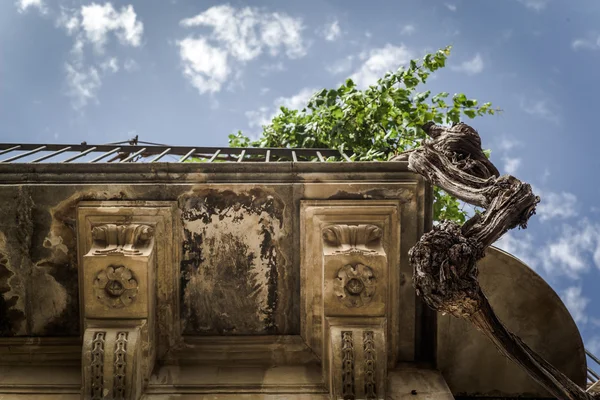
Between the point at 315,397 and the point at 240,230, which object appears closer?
the point at 315,397

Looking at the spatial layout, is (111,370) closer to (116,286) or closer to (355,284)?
(116,286)

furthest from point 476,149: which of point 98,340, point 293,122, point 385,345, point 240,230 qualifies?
point 293,122

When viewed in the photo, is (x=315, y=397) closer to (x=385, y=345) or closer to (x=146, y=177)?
(x=385, y=345)

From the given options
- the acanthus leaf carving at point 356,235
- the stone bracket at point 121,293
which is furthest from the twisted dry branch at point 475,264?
the stone bracket at point 121,293

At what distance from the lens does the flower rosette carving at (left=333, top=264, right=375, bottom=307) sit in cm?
442

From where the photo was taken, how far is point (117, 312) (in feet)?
14.6

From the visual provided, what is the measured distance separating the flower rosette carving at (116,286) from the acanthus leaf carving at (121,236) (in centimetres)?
21

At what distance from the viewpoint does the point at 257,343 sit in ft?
16.0

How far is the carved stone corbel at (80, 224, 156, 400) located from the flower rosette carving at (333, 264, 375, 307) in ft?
5.37

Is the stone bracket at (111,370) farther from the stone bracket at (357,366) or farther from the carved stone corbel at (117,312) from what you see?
the stone bracket at (357,366)

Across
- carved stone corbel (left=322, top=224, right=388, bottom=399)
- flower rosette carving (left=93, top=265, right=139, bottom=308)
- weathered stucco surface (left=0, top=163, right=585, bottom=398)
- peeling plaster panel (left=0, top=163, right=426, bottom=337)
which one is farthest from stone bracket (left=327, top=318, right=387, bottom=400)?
flower rosette carving (left=93, top=265, right=139, bottom=308)

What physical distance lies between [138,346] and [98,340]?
34cm

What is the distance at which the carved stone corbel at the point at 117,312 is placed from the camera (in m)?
4.28

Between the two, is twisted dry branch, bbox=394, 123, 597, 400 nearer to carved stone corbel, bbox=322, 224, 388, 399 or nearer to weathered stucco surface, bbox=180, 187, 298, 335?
carved stone corbel, bbox=322, 224, 388, 399
